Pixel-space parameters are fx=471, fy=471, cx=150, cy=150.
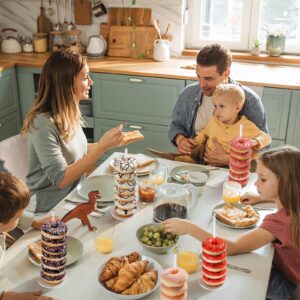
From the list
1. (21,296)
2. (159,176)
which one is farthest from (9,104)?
(21,296)

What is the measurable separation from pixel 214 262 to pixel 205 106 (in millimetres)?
1441

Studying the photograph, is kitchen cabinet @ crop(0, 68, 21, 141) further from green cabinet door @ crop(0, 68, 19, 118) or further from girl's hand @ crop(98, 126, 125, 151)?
girl's hand @ crop(98, 126, 125, 151)

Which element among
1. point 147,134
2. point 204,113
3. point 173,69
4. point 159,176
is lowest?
point 147,134

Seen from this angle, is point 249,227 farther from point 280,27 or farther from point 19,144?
point 280,27

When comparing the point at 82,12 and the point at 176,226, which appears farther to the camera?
the point at 82,12

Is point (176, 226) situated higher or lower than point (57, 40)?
lower

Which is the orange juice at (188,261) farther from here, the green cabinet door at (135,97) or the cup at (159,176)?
the green cabinet door at (135,97)

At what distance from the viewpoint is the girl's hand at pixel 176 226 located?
1623 millimetres

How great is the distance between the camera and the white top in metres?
2.73

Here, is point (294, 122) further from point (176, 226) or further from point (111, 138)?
point (176, 226)

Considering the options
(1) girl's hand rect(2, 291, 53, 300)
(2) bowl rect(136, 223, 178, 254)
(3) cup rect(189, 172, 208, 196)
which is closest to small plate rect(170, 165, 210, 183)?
(3) cup rect(189, 172, 208, 196)

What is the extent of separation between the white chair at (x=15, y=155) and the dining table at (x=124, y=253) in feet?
1.37

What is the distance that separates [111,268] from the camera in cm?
145

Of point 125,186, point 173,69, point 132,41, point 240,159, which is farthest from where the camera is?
point 132,41
